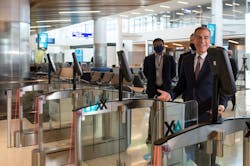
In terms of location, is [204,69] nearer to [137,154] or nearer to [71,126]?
[137,154]

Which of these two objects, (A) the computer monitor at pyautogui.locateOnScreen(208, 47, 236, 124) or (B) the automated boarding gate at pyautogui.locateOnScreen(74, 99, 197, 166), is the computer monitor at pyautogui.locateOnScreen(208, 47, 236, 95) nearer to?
(A) the computer monitor at pyautogui.locateOnScreen(208, 47, 236, 124)

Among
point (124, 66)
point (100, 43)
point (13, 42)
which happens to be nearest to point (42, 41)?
point (100, 43)

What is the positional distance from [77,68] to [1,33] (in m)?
3.98

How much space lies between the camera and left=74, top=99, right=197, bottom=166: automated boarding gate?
2.74 metres

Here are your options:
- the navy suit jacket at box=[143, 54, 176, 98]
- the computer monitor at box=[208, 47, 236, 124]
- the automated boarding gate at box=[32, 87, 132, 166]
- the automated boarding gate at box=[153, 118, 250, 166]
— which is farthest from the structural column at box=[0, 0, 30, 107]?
the computer monitor at box=[208, 47, 236, 124]

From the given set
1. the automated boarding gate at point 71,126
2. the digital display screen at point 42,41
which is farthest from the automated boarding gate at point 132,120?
the digital display screen at point 42,41

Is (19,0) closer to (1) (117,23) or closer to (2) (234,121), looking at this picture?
(2) (234,121)

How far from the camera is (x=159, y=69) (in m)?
4.31

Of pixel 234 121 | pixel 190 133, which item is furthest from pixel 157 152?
pixel 234 121

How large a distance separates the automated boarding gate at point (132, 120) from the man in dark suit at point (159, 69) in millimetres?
765

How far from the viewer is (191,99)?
9.02 feet

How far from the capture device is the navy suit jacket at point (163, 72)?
4305 mm

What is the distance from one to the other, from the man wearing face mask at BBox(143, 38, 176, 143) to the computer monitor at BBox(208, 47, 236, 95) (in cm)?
261

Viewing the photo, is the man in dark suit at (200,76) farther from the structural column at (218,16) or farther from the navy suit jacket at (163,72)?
the structural column at (218,16)
